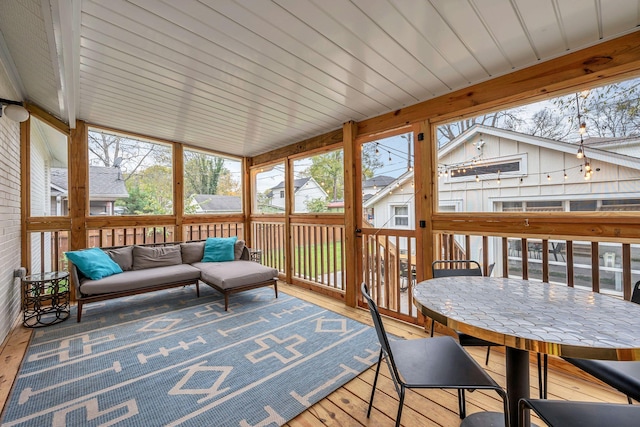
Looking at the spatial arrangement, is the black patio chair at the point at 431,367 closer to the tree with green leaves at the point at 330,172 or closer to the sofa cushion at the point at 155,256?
the tree with green leaves at the point at 330,172

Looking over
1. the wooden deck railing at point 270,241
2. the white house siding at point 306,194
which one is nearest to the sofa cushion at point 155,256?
the wooden deck railing at point 270,241

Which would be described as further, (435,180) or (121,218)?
(121,218)

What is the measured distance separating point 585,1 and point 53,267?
19.1 ft

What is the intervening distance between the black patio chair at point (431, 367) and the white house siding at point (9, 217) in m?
3.46

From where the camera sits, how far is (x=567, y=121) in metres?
2.09

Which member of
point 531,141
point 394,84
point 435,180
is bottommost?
point 435,180

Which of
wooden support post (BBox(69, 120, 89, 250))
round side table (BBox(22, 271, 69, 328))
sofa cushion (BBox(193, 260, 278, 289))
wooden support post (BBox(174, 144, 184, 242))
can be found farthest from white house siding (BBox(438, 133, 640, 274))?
wooden support post (BBox(69, 120, 89, 250))

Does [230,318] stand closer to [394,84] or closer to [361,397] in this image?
[361,397]

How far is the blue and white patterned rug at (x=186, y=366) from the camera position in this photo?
5.54 ft

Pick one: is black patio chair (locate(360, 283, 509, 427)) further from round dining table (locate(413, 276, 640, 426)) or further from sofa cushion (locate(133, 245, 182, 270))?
sofa cushion (locate(133, 245, 182, 270))

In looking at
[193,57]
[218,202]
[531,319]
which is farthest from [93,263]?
[531,319]

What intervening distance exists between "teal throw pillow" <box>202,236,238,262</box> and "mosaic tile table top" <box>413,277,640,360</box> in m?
3.41

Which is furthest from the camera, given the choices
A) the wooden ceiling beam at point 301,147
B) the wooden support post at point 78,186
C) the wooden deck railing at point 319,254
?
the wooden deck railing at point 319,254

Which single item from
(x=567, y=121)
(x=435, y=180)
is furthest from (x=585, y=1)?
(x=435, y=180)
